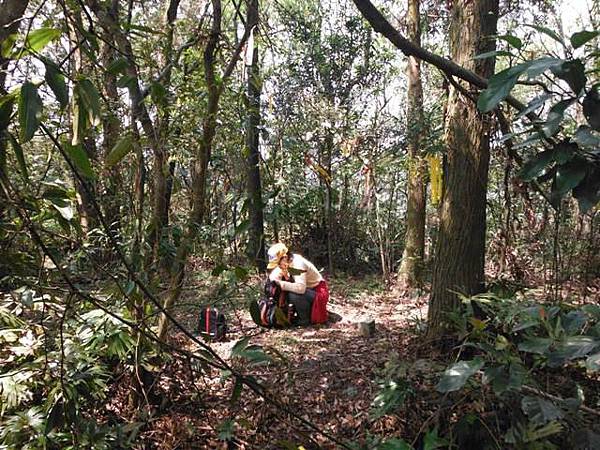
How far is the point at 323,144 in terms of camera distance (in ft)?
24.2

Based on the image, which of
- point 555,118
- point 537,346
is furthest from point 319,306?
point 555,118

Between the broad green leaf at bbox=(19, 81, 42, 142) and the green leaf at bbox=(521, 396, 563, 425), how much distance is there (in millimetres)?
1542

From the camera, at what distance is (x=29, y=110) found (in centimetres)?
72

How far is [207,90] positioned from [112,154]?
105 centimetres

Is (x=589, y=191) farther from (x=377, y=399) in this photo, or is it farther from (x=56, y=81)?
(x=377, y=399)

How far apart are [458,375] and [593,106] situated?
2.92ft

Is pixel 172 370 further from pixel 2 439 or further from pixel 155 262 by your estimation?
pixel 2 439

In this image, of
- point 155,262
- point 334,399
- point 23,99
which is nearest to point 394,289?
point 334,399

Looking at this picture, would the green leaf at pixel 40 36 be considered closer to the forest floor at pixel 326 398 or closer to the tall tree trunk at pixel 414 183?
the forest floor at pixel 326 398

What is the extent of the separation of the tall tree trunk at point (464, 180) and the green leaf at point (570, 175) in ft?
6.83

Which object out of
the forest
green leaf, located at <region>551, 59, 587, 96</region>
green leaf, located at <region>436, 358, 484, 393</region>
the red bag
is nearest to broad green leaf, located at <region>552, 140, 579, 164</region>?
the forest

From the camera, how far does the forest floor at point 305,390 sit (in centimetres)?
258

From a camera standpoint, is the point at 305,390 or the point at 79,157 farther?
the point at 305,390

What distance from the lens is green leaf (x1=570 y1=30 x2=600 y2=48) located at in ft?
3.00
